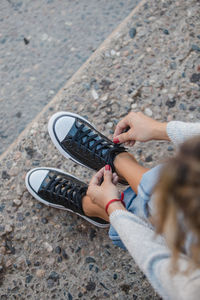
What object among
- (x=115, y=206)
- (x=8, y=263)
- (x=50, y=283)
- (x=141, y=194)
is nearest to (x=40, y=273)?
(x=50, y=283)

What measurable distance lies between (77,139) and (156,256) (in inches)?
37.2

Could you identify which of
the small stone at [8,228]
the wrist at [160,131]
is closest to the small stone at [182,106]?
the wrist at [160,131]

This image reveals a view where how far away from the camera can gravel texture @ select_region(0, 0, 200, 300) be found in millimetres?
1672

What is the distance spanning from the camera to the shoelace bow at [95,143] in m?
1.60

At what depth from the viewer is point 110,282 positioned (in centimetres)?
166

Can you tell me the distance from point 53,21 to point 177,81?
1.03 meters

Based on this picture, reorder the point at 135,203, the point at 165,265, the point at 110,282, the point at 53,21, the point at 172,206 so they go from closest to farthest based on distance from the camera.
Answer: the point at 172,206, the point at 165,265, the point at 135,203, the point at 110,282, the point at 53,21

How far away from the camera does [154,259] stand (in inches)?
39.3

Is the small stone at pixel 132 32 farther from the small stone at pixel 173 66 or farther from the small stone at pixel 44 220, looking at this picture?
the small stone at pixel 44 220

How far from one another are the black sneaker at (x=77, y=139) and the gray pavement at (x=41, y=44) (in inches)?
14.2

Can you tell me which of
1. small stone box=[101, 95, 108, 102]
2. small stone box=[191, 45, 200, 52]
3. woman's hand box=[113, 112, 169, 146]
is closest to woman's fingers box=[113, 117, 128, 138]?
woman's hand box=[113, 112, 169, 146]

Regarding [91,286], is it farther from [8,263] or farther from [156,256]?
[156,256]

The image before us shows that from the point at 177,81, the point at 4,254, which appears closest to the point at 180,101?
the point at 177,81

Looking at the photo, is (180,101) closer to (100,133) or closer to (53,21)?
(100,133)
